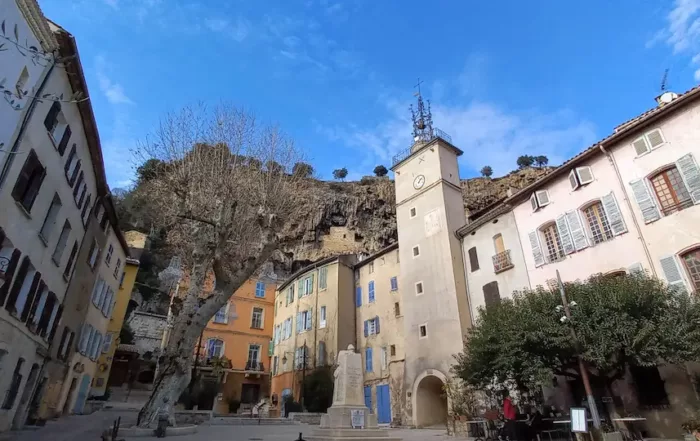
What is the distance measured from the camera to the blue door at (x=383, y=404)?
24500 millimetres

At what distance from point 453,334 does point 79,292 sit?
18.4 m

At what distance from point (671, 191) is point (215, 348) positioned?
32.3 m

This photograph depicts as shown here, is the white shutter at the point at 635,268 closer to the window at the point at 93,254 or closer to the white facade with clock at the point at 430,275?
the white facade with clock at the point at 430,275

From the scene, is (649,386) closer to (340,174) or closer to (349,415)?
(349,415)

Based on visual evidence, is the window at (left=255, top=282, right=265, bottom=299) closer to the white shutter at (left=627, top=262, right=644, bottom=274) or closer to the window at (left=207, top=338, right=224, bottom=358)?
the window at (left=207, top=338, right=224, bottom=358)

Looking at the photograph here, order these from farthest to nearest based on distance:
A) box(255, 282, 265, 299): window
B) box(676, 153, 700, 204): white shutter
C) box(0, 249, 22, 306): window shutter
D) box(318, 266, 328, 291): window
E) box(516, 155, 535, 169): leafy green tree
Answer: box(516, 155, 535, 169): leafy green tree < box(255, 282, 265, 299): window < box(318, 266, 328, 291): window < box(676, 153, 700, 204): white shutter < box(0, 249, 22, 306): window shutter

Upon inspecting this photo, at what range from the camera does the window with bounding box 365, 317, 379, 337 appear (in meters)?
28.1

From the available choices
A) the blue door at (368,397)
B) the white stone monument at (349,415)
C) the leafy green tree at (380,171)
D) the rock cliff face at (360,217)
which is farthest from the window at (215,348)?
the leafy green tree at (380,171)

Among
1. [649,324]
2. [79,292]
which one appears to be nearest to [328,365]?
[79,292]

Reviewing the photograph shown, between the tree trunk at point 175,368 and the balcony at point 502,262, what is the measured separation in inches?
555

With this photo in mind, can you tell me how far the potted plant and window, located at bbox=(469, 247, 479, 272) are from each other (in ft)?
38.1

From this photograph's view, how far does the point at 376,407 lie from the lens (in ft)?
83.8

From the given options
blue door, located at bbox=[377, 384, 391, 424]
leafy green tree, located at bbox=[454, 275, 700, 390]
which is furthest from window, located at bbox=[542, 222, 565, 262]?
blue door, located at bbox=[377, 384, 391, 424]

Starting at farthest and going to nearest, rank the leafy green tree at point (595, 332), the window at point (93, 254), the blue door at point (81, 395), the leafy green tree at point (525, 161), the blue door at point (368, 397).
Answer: the leafy green tree at point (525, 161) < the blue door at point (368, 397) < the blue door at point (81, 395) < the window at point (93, 254) < the leafy green tree at point (595, 332)
